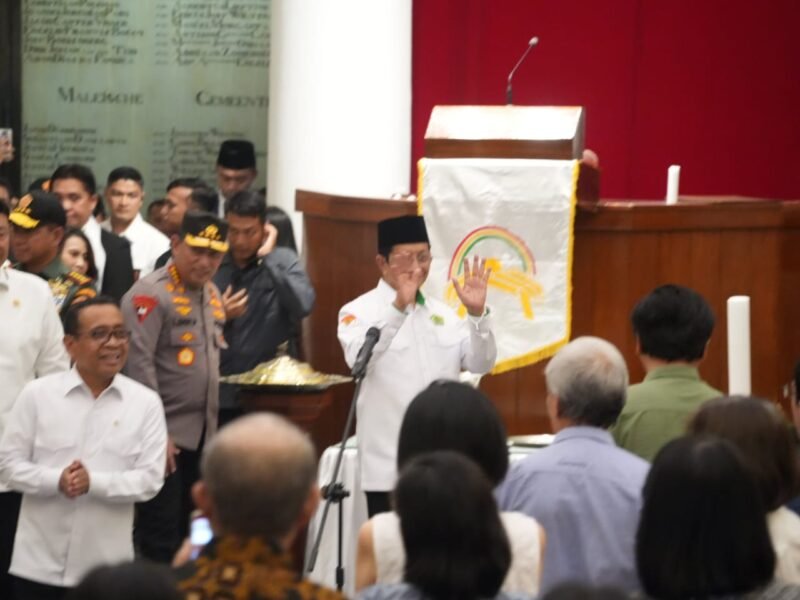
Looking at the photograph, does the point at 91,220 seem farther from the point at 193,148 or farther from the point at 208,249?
the point at 193,148

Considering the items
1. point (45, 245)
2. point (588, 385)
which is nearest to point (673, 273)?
point (45, 245)

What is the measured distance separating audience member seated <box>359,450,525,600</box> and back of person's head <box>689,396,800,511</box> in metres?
0.71

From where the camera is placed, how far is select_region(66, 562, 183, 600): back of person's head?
2279 mm

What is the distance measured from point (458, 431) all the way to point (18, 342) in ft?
7.08

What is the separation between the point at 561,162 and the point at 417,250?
2.72 ft

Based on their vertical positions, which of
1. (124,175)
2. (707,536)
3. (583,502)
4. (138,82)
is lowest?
(583,502)

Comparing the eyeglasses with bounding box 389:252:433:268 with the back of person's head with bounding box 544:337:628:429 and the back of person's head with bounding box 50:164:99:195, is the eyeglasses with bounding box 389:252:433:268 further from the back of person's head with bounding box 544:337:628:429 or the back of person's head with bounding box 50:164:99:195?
the back of person's head with bounding box 50:164:99:195

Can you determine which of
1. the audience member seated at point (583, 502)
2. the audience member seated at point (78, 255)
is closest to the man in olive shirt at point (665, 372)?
the audience member seated at point (583, 502)

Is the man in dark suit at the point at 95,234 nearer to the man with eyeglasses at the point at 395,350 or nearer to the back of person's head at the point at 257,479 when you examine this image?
the man with eyeglasses at the point at 395,350

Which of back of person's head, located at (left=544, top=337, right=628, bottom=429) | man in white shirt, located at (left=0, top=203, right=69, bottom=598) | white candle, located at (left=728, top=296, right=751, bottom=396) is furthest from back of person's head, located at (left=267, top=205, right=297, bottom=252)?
back of person's head, located at (left=544, top=337, right=628, bottom=429)

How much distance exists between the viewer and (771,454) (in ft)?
11.0

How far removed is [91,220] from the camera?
7137 millimetres

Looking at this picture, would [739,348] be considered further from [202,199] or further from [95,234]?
[202,199]

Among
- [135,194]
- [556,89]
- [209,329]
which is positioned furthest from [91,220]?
[556,89]
